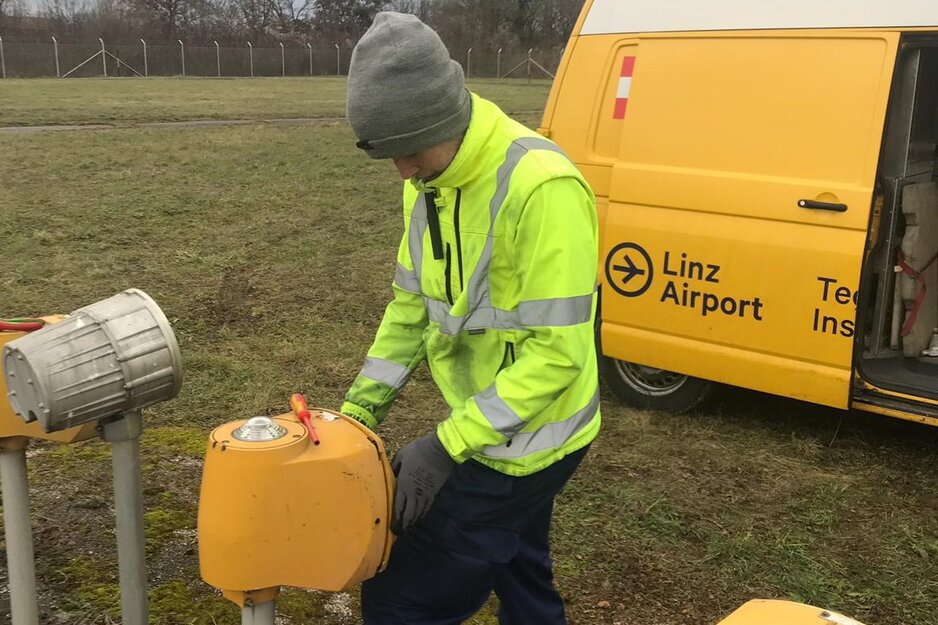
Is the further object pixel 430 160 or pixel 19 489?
pixel 19 489

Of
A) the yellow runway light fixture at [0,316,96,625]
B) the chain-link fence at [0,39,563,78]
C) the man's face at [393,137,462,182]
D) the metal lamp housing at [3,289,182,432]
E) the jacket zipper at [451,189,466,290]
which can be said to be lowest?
the yellow runway light fixture at [0,316,96,625]

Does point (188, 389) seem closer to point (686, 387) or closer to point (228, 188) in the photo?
point (686, 387)

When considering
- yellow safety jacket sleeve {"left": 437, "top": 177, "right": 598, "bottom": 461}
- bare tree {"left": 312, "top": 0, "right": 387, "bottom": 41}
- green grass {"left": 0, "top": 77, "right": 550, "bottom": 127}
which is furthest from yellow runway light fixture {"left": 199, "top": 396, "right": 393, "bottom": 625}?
bare tree {"left": 312, "top": 0, "right": 387, "bottom": 41}

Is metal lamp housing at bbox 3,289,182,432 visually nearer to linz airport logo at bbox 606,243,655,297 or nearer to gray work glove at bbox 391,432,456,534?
gray work glove at bbox 391,432,456,534

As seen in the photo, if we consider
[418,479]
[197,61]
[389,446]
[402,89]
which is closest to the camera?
[402,89]

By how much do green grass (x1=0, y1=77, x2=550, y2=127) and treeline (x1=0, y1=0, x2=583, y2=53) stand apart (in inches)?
767

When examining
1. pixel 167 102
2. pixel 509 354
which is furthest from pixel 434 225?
pixel 167 102

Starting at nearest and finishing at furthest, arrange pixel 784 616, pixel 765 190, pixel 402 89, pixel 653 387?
pixel 784 616, pixel 402 89, pixel 765 190, pixel 653 387

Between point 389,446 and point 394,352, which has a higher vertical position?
point 394,352

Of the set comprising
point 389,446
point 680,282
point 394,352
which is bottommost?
point 389,446

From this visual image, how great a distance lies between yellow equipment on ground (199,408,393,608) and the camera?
69.1 inches

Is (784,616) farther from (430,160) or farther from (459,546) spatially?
(430,160)

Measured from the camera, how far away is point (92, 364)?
74.8 inches

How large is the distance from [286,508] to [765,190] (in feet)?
10.5
